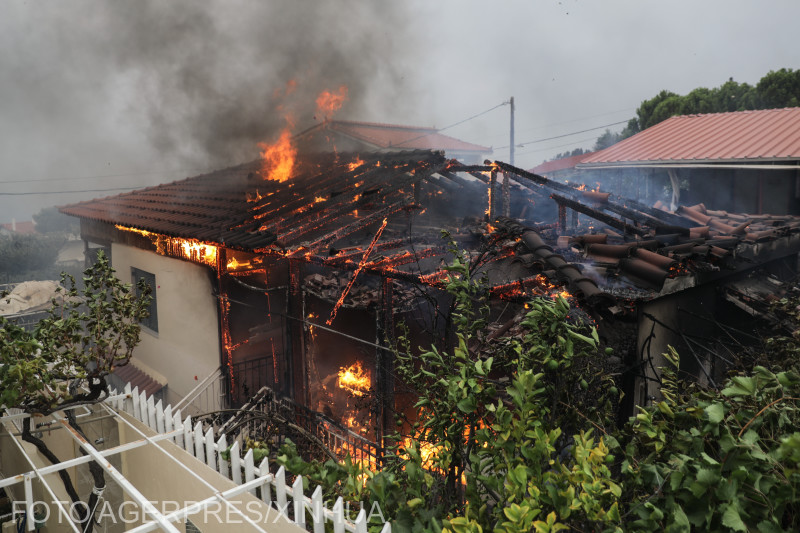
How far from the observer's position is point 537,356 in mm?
2617

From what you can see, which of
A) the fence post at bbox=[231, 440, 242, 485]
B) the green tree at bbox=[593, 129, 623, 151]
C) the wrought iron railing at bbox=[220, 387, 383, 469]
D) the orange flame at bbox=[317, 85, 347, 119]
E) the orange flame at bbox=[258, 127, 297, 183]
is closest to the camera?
the fence post at bbox=[231, 440, 242, 485]

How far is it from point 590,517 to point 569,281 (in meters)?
3.13

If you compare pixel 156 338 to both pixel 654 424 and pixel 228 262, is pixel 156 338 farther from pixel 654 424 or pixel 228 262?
pixel 654 424

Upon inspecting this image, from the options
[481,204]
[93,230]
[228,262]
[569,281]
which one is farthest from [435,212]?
[93,230]

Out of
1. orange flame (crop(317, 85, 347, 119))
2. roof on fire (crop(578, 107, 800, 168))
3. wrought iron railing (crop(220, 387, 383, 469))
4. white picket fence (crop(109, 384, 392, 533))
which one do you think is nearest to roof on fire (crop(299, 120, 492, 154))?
orange flame (crop(317, 85, 347, 119))

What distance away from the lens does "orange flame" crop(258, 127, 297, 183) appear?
46.7 feet

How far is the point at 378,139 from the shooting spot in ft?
74.0

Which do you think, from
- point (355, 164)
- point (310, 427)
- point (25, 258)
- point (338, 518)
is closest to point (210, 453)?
point (338, 518)

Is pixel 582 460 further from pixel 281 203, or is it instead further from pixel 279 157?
pixel 279 157

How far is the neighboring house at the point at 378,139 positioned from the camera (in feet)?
66.3

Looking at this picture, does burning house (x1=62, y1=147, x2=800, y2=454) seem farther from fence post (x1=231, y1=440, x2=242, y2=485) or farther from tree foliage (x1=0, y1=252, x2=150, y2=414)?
tree foliage (x1=0, y1=252, x2=150, y2=414)

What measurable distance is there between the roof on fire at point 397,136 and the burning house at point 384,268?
6.62m

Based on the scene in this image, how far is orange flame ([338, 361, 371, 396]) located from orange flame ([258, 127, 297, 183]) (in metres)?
5.64

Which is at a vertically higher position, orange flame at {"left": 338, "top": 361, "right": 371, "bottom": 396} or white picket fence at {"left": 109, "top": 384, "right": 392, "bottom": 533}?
white picket fence at {"left": 109, "top": 384, "right": 392, "bottom": 533}
